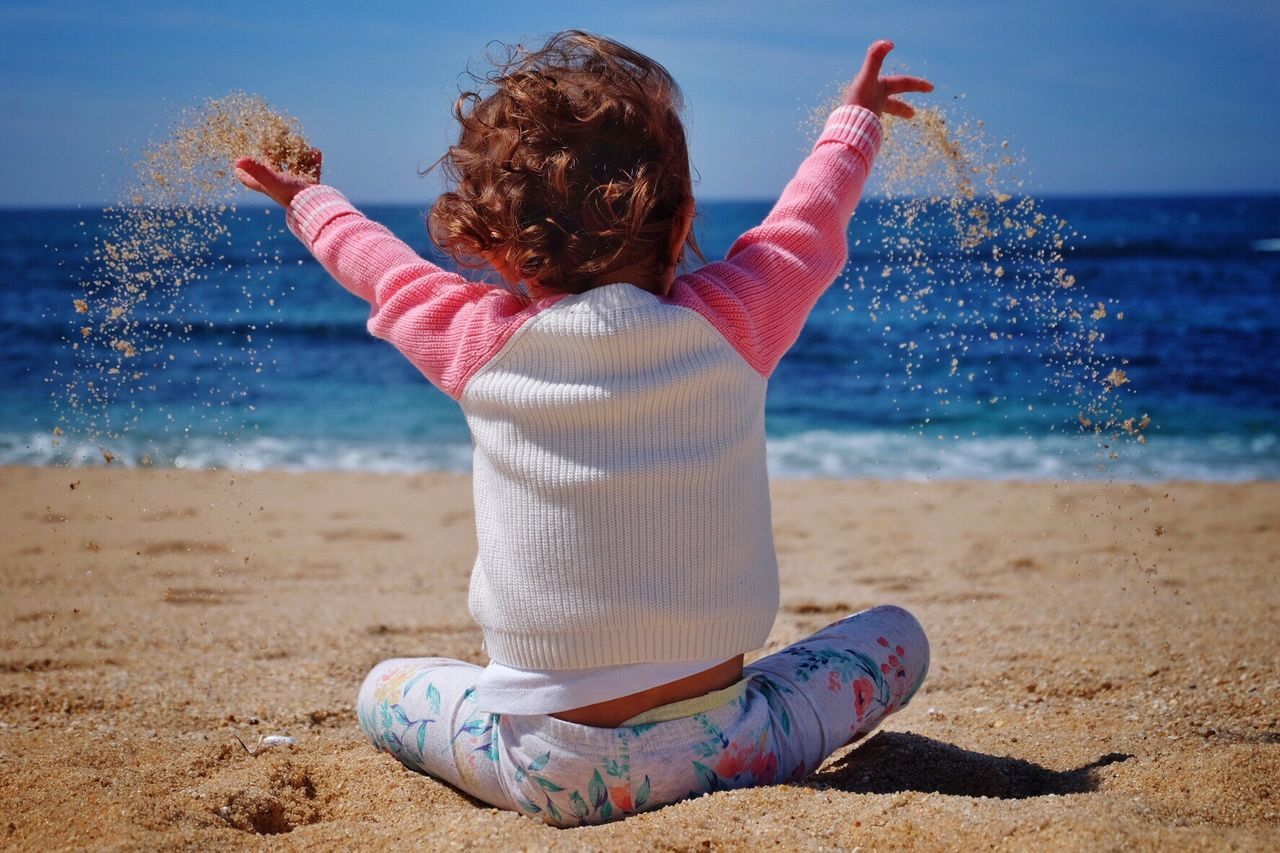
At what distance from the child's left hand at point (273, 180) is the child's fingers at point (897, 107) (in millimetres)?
1140

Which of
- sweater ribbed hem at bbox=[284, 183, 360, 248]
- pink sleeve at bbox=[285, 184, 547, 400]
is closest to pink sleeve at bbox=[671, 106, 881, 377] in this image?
pink sleeve at bbox=[285, 184, 547, 400]

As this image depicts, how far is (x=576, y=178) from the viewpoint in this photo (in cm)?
170

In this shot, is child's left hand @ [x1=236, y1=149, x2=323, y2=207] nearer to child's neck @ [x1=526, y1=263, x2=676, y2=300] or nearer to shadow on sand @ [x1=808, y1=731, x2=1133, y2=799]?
child's neck @ [x1=526, y1=263, x2=676, y2=300]

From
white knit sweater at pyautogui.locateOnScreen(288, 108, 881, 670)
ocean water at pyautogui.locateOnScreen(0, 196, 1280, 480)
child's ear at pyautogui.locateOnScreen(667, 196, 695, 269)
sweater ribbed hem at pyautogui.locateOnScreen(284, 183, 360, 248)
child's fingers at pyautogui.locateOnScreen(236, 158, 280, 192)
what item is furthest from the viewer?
ocean water at pyautogui.locateOnScreen(0, 196, 1280, 480)

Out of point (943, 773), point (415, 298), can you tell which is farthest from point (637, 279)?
point (943, 773)

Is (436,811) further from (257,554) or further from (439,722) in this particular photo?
(257,554)

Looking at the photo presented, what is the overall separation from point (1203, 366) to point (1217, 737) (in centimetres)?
1011

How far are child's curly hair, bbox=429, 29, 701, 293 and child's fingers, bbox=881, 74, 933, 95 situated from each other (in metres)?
0.59

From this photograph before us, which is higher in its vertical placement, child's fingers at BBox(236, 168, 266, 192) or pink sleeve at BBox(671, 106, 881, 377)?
child's fingers at BBox(236, 168, 266, 192)

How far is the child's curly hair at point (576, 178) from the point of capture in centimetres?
170

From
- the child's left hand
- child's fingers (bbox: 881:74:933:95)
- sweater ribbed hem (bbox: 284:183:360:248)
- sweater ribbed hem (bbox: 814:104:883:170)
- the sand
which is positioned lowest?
the sand

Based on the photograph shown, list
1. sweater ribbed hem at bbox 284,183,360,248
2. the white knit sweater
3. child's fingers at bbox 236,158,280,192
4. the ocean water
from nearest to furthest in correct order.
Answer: the white knit sweater → sweater ribbed hem at bbox 284,183,360,248 → child's fingers at bbox 236,158,280,192 → the ocean water

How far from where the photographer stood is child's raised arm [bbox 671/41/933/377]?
175 cm

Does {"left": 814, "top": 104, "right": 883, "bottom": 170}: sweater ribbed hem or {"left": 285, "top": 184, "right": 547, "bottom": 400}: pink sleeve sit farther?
{"left": 814, "top": 104, "right": 883, "bottom": 170}: sweater ribbed hem
